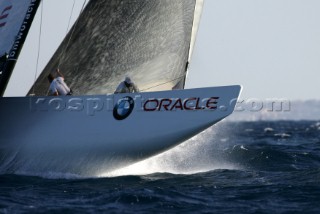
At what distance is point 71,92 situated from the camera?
36.5 ft

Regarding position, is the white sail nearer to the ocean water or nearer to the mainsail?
the mainsail

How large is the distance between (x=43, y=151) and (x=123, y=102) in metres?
1.65

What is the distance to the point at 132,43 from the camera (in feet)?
36.9

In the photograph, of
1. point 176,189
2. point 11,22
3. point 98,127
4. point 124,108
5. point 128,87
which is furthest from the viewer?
point 11,22

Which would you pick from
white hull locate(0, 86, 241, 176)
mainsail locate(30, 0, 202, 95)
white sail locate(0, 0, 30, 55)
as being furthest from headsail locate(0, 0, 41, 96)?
mainsail locate(30, 0, 202, 95)

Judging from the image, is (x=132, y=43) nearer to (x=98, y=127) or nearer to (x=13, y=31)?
(x=98, y=127)

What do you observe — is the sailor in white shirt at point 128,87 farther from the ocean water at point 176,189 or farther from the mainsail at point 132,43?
the ocean water at point 176,189

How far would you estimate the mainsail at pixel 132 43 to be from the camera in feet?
36.8

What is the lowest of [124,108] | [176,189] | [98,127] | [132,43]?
[176,189]

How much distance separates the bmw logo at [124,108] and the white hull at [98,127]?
0.02m

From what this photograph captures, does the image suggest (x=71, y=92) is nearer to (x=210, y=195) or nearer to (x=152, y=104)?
(x=152, y=104)

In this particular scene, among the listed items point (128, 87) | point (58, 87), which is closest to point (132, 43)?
point (128, 87)

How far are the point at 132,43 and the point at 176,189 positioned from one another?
3.18 meters

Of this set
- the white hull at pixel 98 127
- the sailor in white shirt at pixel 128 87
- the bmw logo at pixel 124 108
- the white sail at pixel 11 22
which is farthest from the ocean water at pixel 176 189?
the white sail at pixel 11 22
